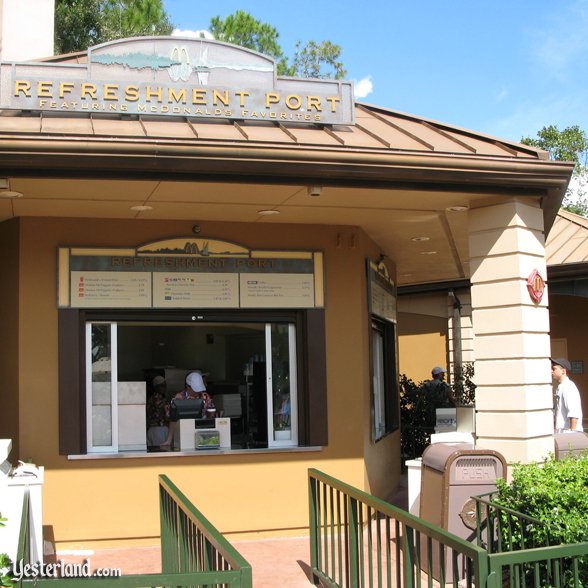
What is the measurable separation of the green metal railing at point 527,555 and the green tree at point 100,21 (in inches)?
942

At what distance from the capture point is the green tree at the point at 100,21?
2695 centimetres

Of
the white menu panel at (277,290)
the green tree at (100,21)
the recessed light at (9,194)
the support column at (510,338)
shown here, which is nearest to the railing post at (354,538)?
the support column at (510,338)

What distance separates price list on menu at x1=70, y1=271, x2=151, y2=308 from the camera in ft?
27.6

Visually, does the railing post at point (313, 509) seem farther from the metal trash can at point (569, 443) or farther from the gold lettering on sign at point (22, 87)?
the gold lettering on sign at point (22, 87)

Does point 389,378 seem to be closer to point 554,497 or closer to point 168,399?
point 168,399

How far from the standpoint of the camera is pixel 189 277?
870 centimetres

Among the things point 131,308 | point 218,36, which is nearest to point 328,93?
point 131,308

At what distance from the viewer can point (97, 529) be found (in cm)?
822

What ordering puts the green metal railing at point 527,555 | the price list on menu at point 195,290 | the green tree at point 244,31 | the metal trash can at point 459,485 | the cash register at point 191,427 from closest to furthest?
the green metal railing at point 527,555
the metal trash can at point 459,485
the price list on menu at point 195,290
the cash register at point 191,427
the green tree at point 244,31

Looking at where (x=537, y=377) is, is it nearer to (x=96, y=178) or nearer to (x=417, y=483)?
(x=417, y=483)

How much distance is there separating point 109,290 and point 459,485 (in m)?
3.97

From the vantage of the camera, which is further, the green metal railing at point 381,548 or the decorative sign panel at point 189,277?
the decorative sign panel at point 189,277

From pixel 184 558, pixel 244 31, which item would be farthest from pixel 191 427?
pixel 244 31

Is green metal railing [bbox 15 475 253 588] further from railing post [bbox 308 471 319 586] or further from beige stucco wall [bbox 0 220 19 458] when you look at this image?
beige stucco wall [bbox 0 220 19 458]
